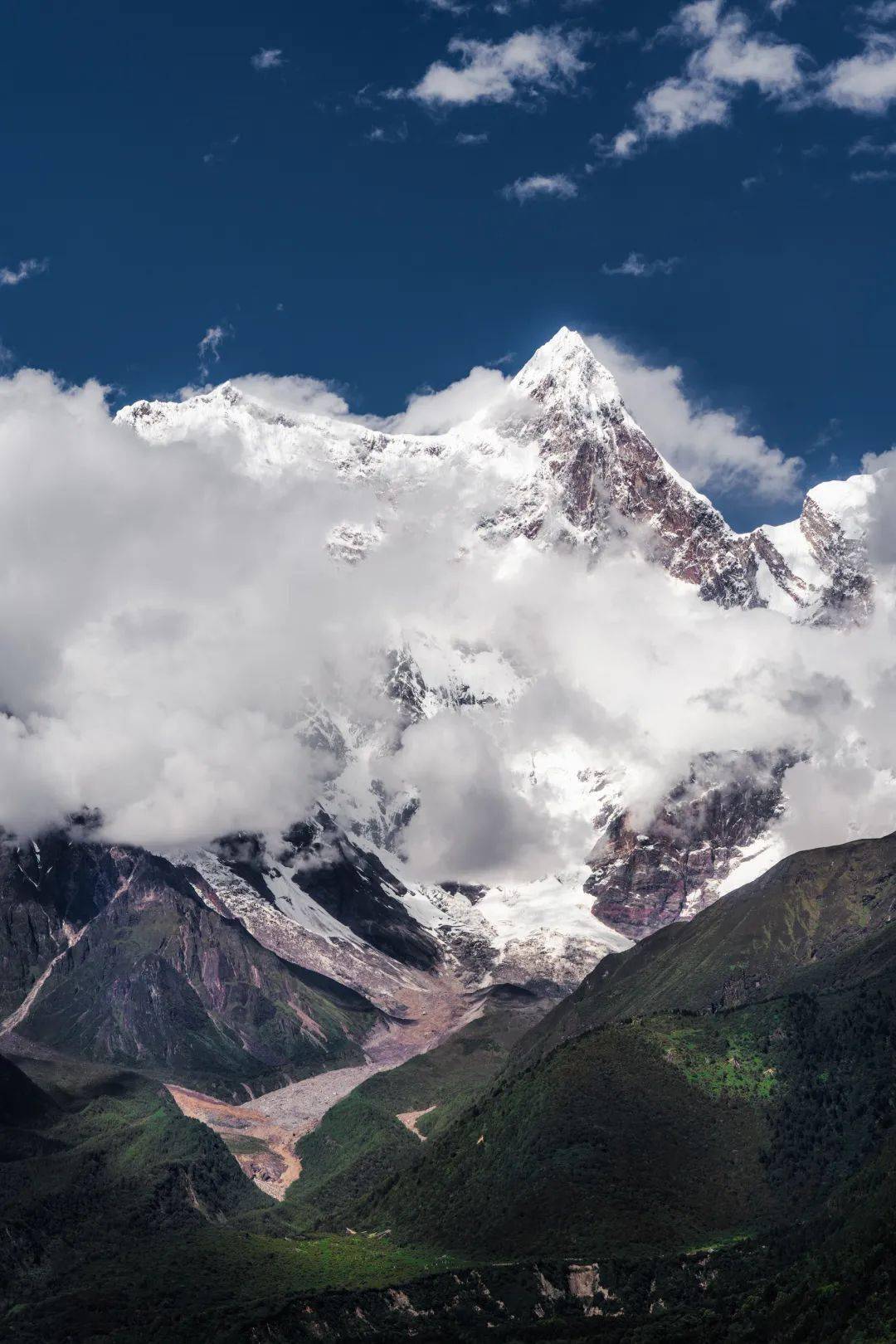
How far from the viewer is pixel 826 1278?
533 feet

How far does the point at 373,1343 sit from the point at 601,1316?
27626 mm

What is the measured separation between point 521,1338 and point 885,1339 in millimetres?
62692

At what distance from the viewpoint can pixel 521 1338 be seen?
629 ft

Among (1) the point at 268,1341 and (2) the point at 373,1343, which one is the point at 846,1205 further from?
(1) the point at 268,1341

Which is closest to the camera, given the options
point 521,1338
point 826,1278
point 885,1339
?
point 885,1339

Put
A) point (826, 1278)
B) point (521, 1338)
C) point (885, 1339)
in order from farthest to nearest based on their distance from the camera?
point (521, 1338) < point (826, 1278) < point (885, 1339)

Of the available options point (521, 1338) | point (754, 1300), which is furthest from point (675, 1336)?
point (521, 1338)

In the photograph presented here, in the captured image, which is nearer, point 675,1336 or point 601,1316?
point 675,1336

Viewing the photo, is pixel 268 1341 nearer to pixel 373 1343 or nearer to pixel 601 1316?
pixel 373 1343

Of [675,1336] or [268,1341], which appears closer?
[675,1336]

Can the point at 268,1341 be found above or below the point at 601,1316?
above

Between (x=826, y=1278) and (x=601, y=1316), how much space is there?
4396cm

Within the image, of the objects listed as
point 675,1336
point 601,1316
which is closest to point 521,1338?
point 601,1316

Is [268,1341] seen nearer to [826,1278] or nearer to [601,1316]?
[601,1316]
